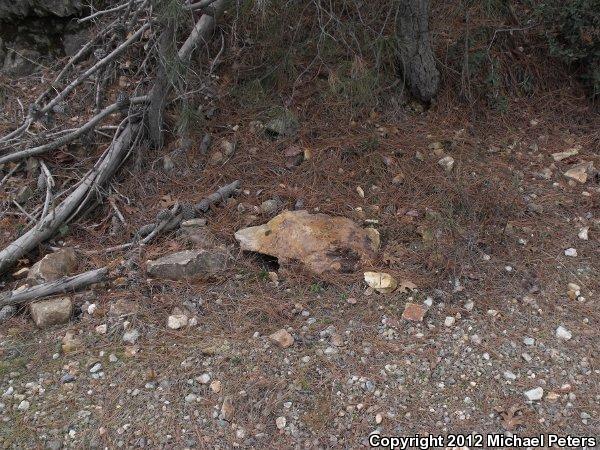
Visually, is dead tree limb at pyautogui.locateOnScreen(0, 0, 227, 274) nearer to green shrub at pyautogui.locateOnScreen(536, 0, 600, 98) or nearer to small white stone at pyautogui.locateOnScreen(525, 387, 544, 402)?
small white stone at pyautogui.locateOnScreen(525, 387, 544, 402)

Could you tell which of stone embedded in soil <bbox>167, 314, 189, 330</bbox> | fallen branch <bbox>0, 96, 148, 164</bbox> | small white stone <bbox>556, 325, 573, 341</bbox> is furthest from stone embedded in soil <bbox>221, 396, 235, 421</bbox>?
fallen branch <bbox>0, 96, 148, 164</bbox>

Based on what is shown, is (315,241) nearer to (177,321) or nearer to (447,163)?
(177,321)

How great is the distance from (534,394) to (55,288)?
7.00 ft

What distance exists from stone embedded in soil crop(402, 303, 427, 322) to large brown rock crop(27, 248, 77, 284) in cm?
165

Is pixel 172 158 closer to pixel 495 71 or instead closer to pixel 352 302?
pixel 352 302

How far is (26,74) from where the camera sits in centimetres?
415

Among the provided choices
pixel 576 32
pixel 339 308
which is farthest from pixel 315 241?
pixel 576 32

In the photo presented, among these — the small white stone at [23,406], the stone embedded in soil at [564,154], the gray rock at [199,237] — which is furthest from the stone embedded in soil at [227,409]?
the stone embedded in soil at [564,154]

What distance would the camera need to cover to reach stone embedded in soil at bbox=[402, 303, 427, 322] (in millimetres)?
2479

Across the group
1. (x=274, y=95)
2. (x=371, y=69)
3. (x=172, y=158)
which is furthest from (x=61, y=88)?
(x=371, y=69)

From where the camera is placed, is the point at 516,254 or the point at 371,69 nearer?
the point at 516,254

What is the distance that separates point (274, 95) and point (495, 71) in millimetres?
1456

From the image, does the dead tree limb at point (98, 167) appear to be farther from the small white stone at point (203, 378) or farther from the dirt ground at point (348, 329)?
the small white stone at point (203, 378)

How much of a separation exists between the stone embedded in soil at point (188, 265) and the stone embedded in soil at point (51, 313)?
402mm
